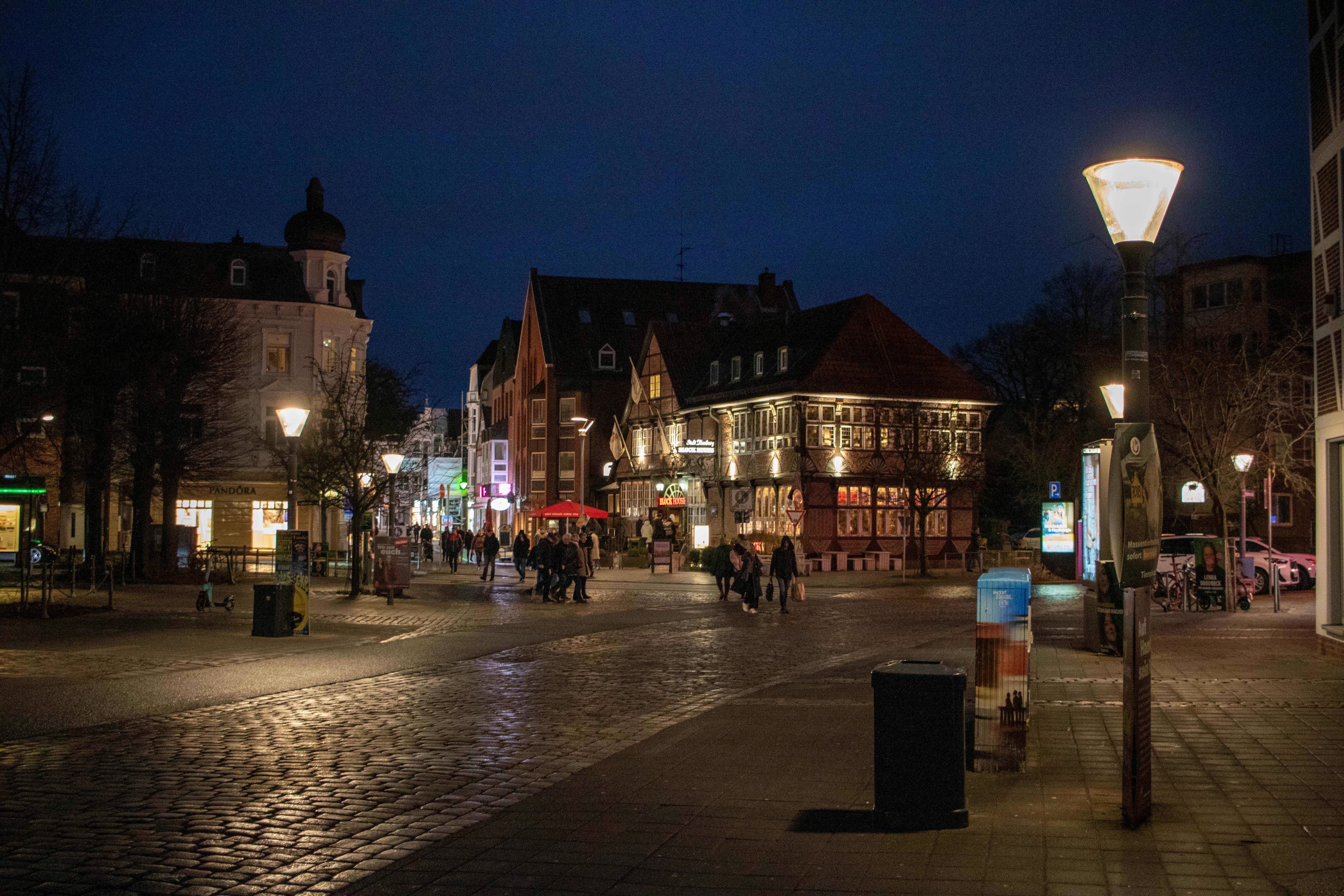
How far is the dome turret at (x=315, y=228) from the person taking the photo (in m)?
63.4

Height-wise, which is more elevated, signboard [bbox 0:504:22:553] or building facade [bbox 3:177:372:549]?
building facade [bbox 3:177:372:549]

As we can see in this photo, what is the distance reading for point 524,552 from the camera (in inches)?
1704

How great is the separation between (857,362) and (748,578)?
2963cm

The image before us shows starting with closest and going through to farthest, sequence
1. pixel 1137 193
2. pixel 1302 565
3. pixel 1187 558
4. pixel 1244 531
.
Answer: pixel 1137 193
pixel 1244 531
pixel 1187 558
pixel 1302 565

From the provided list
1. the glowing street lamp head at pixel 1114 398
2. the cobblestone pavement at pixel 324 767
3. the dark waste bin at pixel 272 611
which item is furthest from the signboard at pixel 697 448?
the cobblestone pavement at pixel 324 767

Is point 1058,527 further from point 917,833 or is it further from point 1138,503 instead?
point 917,833

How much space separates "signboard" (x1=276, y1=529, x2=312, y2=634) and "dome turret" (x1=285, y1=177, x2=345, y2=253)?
44381 millimetres

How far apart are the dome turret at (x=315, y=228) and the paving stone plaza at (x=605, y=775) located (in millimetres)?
45420

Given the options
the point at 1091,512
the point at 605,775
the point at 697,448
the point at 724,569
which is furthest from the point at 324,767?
the point at 697,448

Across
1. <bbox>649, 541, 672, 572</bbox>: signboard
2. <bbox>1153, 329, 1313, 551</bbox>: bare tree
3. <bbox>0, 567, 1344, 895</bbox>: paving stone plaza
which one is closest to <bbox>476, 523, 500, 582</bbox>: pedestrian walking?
<bbox>649, 541, 672, 572</bbox>: signboard

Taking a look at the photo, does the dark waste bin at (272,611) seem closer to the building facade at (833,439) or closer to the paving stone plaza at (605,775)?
the paving stone plaza at (605,775)

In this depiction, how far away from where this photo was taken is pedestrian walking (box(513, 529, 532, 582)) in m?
42.7

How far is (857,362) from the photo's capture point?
57.5 metres

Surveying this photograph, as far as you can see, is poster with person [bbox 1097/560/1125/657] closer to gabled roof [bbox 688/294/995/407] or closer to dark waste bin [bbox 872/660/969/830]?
dark waste bin [bbox 872/660/969/830]
